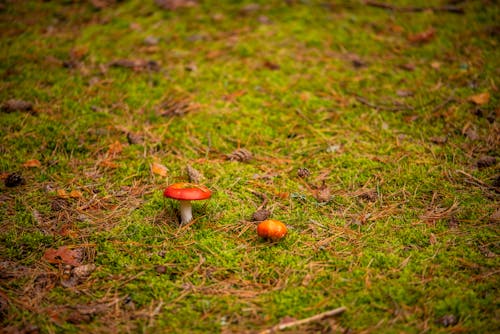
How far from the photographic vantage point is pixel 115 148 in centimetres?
355

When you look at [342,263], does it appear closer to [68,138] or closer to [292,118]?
[292,118]

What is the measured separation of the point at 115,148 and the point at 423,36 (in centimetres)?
375

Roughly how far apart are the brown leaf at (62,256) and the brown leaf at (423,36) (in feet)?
14.2

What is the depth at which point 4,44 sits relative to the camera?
4727 millimetres

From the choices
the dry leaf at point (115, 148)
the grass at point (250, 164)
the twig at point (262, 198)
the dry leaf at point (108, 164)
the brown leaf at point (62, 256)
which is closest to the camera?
the grass at point (250, 164)

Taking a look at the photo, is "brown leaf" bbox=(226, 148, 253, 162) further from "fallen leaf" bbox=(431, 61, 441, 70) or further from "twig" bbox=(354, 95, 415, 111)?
"fallen leaf" bbox=(431, 61, 441, 70)

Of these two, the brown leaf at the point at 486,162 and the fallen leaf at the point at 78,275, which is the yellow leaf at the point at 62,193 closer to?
the fallen leaf at the point at 78,275

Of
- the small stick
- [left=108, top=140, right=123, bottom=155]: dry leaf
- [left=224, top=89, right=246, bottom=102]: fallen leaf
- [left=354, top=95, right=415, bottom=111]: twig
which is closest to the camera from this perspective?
the small stick

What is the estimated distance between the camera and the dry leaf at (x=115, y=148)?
3529 millimetres

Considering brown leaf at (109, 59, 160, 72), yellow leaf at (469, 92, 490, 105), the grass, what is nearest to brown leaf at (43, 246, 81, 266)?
the grass

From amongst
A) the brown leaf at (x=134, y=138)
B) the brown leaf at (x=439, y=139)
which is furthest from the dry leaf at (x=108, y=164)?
the brown leaf at (x=439, y=139)

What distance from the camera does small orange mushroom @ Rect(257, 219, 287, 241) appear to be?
2635 mm

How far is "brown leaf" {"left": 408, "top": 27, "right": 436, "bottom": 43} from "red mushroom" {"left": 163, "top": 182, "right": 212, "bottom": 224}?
3.51 metres

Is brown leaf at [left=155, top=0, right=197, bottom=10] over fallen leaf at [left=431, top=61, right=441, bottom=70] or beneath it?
over
